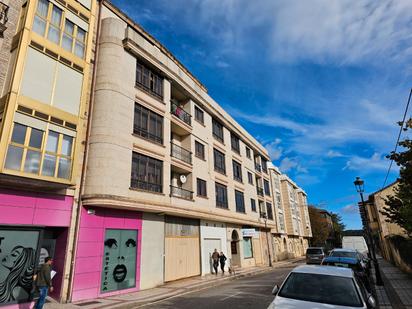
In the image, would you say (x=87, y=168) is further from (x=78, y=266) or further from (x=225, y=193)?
(x=225, y=193)

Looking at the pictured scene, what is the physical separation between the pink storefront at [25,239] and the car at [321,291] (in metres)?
9.70

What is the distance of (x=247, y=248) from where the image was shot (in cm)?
2969

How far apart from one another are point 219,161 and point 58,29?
17.1 m

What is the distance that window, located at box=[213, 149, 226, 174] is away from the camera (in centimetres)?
2586

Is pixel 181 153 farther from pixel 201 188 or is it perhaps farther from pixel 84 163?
pixel 84 163

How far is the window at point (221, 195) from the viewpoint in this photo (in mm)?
24558

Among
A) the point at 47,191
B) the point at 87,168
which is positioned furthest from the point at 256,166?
the point at 47,191

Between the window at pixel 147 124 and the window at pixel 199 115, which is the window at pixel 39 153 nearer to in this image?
the window at pixel 147 124

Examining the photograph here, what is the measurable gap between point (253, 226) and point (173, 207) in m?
16.3

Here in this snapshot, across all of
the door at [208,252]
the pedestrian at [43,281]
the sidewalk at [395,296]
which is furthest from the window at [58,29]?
the sidewalk at [395,296]

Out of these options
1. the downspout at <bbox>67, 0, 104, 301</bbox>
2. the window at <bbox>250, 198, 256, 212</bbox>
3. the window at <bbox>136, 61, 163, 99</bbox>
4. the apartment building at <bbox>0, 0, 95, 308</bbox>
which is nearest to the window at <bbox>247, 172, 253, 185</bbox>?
the window at <bbox>250, 198, 256, 212</bbox>

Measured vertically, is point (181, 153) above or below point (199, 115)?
below

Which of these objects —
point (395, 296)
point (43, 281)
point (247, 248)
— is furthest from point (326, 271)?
point (247, 248)

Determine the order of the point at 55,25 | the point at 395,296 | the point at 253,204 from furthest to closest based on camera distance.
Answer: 1. the point at 253,204
2. the point at 55,25
3. the point at 395,296
